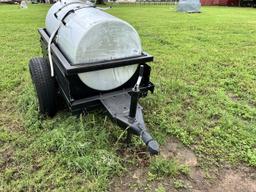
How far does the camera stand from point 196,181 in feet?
7.47

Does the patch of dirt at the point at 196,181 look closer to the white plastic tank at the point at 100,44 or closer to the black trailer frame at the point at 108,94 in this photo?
the black trailer frame at the point at 108,94

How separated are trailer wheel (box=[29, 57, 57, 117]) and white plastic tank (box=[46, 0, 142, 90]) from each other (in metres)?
0.36

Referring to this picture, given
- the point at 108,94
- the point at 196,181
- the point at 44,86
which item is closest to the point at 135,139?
the point at 108,94

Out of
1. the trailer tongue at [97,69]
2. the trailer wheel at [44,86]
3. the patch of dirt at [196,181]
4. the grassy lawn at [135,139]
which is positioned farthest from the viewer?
the trailer wheel at [44,86]

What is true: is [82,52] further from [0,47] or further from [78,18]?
[0,47]

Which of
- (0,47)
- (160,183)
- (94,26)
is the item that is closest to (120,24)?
(94,26)

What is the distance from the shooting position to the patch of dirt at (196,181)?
2.20 m

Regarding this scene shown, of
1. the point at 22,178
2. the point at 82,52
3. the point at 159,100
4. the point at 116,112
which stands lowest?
the point at 22,178

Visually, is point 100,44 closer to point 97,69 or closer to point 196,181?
point 97,69

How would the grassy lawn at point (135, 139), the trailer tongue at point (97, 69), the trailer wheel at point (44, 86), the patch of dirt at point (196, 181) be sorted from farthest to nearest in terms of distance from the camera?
the trailer wheel at point (44, 86)
the trailer tongue at point (97, 69)
the grassy lawn at point (135, 139)
the patch of dirt at point (196, 181)

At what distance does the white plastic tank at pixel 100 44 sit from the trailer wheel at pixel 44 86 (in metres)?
0.36

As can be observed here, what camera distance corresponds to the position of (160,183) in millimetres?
2232

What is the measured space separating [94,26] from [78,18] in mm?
446

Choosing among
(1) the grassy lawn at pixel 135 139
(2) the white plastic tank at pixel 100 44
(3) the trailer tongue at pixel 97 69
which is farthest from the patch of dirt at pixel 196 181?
(2) the white plastic tank at pixel 100 44
